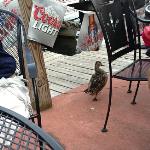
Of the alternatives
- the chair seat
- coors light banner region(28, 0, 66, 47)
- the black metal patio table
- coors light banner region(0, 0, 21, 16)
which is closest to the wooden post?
coors light banner region(28, 0, 66, 47)

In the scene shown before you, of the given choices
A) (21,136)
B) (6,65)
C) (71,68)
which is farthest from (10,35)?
(71,68)

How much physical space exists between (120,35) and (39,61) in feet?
2.79

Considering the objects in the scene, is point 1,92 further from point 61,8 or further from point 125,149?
point 61,8

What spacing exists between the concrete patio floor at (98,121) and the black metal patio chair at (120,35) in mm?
176

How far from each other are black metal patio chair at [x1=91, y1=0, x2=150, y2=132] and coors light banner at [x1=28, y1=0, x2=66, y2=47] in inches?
21.9

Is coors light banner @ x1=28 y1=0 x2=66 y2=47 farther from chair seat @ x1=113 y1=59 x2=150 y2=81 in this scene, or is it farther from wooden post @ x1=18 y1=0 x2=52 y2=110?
chair seat @ x1=113 y1=59 x2=150 y2=81

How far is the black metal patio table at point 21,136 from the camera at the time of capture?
50.1 inches

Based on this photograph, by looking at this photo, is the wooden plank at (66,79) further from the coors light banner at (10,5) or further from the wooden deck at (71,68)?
the coors light banner at (10,5)

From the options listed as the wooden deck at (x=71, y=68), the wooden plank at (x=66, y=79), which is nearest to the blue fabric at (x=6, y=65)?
the wooden deck at (x=71, y=68)

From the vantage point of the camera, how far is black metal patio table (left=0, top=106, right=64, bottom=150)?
1.27 meters

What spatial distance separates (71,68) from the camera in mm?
5098

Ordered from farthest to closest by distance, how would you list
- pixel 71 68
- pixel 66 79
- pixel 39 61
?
pixel 71 68 < pixel 66 79 < pixel 39 61

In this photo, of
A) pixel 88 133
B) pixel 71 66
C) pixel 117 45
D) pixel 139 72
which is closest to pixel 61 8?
pixel 117 45

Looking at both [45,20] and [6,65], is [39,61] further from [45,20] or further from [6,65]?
[6,65]
